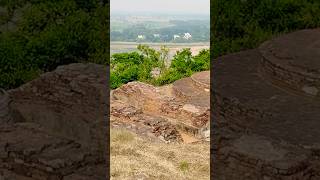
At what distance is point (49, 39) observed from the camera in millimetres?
18047

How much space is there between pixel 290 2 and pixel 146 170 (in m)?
14.1

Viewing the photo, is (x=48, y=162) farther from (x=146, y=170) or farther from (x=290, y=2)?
(x=290, y=2)

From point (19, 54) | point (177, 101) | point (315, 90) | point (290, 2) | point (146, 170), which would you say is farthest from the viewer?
point (290, 2)

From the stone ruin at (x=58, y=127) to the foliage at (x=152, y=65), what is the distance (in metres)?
8.81

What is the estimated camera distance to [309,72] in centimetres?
934

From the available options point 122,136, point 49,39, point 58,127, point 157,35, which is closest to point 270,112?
point 122,136

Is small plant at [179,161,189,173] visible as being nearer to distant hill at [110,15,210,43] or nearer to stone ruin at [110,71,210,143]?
stone ruin at [110,71,210,143]

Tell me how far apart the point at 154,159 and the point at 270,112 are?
2.25 meters

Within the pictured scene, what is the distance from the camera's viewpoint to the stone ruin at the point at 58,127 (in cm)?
595

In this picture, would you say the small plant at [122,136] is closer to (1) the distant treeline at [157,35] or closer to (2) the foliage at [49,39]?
(2) the foliage at [49,39]

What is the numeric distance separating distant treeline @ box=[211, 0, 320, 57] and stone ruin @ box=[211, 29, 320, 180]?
717 cm

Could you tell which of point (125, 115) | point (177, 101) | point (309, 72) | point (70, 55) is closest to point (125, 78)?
point (70, 55)

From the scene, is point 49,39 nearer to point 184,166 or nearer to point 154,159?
point 154,159

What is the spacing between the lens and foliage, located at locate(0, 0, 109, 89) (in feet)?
55.6
